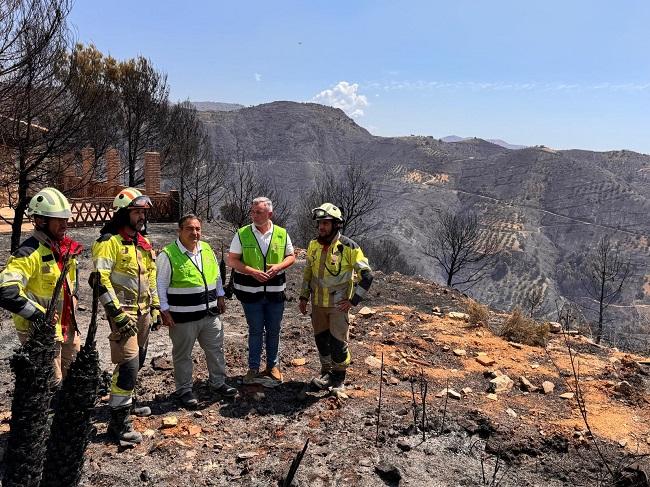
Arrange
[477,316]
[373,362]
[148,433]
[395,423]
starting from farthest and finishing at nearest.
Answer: [477,316]
[373,362]
[395,423]
[148,433]

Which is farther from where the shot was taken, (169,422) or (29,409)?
(169,422)

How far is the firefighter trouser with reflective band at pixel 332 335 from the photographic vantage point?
440 cm

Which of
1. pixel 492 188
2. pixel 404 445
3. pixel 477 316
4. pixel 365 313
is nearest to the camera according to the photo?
pixel 404 445

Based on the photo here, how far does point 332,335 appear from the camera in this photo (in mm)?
4441

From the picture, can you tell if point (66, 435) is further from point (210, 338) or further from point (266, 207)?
point (266, 207)

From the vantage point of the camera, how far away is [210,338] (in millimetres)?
3975

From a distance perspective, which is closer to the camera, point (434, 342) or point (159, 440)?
point (159, 440)

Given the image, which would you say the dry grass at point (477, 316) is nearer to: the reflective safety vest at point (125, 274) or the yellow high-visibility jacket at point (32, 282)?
the reflective safety vest at point (125, 274)

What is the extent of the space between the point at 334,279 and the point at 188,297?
135 cm

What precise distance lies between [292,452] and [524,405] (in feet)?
8.21

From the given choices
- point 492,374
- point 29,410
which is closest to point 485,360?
point 492,374

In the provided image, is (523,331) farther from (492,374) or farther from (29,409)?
(29,409)

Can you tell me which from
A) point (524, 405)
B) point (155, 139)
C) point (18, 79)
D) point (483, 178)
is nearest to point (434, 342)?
point (524, 405)

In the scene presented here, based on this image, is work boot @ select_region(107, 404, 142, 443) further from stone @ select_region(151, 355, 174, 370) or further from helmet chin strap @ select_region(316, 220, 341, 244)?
helmet chin strap @ select_region(316, 220, 341, 244)
